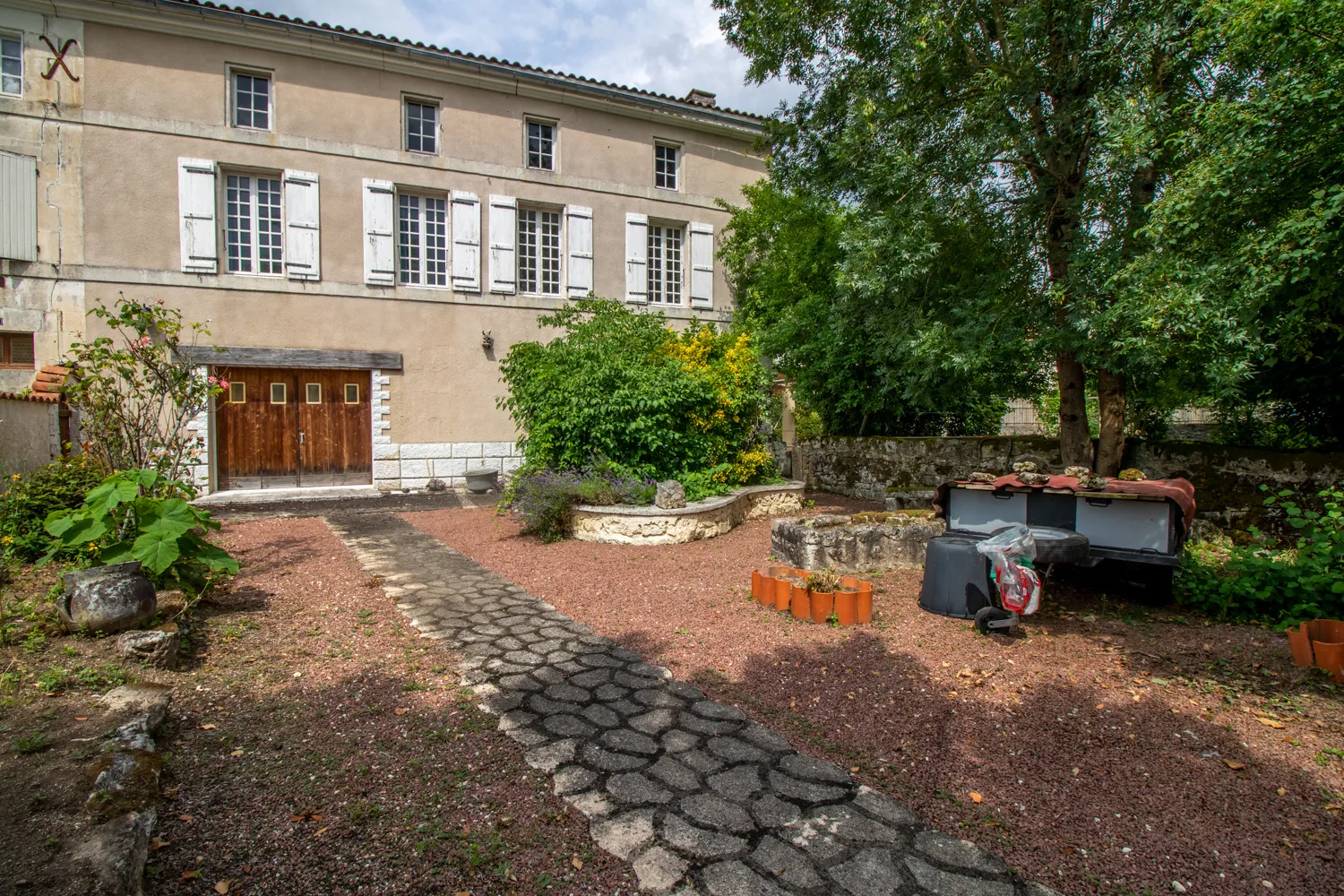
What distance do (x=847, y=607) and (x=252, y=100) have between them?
13.8 m

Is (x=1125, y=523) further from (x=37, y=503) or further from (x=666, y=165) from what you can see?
(x=666, y=165)

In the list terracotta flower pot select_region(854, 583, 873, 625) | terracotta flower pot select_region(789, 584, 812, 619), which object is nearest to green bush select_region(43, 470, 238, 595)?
terracotta flower pot select_region(789, 584, 812, 619)

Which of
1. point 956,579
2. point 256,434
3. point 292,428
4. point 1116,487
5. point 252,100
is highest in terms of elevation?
point 252,100

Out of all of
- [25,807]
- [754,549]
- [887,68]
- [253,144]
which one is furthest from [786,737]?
[253,144]

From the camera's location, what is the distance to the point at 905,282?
7566 mm

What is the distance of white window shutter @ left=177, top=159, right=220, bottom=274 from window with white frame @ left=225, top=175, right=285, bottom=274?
38cm

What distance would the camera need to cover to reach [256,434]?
12.5 metres

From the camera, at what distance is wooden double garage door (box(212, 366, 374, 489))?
12.3 m

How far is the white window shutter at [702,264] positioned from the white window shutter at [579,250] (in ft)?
8.36

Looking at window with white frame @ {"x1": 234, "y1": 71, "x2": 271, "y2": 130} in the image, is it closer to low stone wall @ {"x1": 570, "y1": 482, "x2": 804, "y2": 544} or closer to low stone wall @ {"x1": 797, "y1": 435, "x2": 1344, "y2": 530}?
low stone wall @ {"x1": 570, "y1": 482, "x2": 804, "y2": 544}

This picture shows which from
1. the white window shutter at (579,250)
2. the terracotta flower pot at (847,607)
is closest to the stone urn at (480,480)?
the white window shutter at (579,250)

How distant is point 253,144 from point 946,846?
14.5 meters

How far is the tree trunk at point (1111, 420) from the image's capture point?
7676 millimetres

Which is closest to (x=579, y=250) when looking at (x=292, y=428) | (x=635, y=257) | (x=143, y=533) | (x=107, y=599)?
(x=635, y=257)
